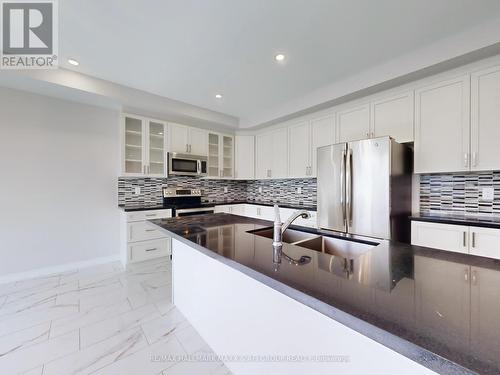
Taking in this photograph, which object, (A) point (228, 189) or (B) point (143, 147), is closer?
(B) point (143, 147)

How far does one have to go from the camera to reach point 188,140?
158 inches

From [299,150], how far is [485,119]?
2.17 m

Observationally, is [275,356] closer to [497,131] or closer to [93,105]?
[497,131]

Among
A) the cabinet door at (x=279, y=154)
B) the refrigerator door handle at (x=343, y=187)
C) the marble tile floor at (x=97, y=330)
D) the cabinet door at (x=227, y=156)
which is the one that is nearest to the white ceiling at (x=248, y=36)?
the refrigerator door handle at (x=343, y=187)

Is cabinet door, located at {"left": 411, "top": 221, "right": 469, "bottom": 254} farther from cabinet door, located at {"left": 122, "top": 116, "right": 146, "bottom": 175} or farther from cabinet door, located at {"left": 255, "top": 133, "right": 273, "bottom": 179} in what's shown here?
cabinet door, located at {"left": 122, "top": 116, "right": 146, "bottom": 175}

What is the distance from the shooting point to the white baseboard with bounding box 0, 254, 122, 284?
107 inches

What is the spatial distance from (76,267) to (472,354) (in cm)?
404

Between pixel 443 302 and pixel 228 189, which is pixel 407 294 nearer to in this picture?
pixel 443 302

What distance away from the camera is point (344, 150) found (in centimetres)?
267

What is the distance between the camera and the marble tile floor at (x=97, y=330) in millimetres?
1481

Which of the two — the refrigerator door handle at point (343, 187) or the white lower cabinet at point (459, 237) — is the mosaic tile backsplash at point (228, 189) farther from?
the white lower cabinet at point (459, 237)

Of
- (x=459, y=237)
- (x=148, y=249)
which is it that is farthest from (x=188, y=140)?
(x=459, y=237)

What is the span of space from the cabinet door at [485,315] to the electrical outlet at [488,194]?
2.08m

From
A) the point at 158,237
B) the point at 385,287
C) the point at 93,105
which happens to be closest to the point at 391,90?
the point at 385,287
